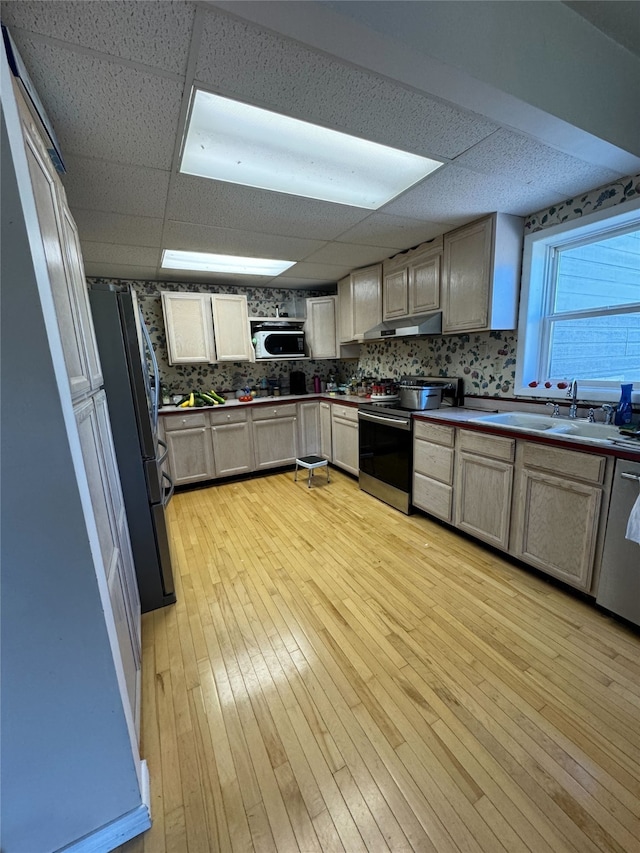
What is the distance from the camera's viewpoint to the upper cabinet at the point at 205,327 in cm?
364

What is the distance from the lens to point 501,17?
1.18m

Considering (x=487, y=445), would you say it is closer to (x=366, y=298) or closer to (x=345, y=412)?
(x=345, y=412)

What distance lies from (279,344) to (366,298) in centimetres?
116

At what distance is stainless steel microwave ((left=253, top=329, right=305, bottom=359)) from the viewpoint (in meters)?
3.99

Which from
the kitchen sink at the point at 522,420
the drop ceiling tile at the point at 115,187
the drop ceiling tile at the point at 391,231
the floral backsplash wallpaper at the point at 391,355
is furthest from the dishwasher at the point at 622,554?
the drop ceiling tile at the point at 115,187

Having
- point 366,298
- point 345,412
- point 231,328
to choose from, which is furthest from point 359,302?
point 231,328

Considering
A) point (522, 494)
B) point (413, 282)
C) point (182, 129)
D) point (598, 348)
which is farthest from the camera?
point (413, 282)

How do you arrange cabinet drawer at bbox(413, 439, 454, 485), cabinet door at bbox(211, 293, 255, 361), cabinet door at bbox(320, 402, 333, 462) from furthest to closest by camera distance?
cabinet door at bbox(320, 402, 333, 462), cabinet door at bbox(211, 293, 255, 361), cabinet drawer at bbox(413, 439, 454, 485)

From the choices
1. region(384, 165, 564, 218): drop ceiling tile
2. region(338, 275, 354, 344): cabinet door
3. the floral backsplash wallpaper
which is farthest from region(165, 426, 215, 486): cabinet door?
region(384, 165, 564, 218): drop ceiling tile

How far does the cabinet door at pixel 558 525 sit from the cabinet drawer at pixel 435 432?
0.55m

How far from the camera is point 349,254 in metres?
3.14

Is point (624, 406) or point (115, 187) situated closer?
point (115, 187)

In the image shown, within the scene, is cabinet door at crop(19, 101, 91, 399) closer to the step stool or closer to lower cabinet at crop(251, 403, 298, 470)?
the step stool

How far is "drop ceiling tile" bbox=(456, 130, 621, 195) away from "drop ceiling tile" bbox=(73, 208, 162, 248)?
200 cm
